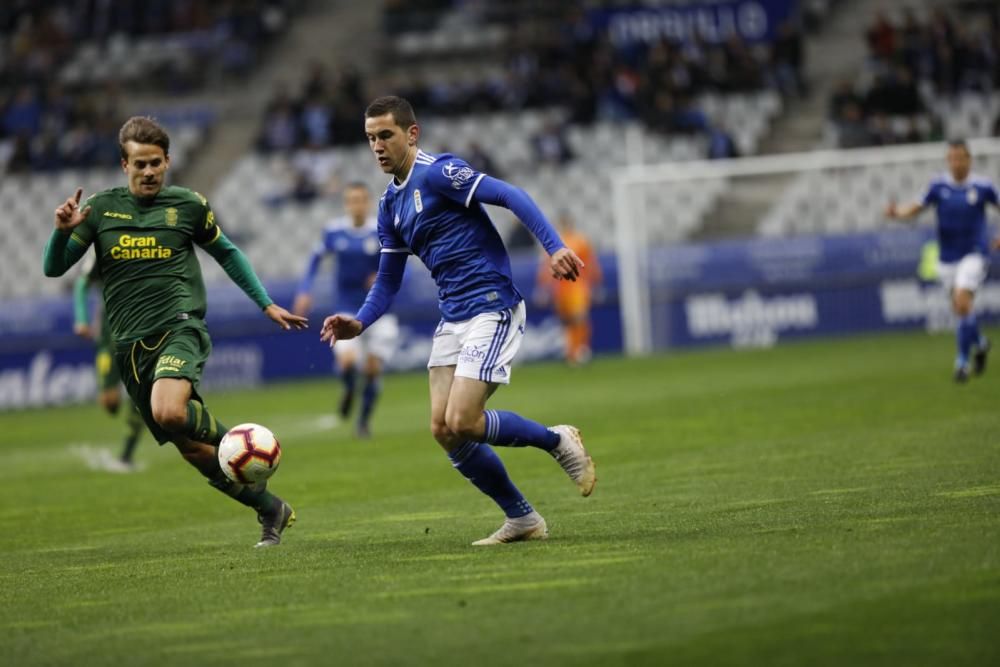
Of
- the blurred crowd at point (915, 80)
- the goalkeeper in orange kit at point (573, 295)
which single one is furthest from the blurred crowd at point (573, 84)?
the goalkeeper in orange kit at point (573, 295)

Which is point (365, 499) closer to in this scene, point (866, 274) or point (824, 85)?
point (866, 274)

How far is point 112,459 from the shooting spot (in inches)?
658

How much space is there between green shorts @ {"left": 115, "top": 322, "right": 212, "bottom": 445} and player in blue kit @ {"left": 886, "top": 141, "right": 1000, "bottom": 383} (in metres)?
10.0

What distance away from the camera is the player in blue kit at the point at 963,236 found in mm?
17375

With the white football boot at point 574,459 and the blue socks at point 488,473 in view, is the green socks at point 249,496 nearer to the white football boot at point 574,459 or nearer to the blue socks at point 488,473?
the blue socks at point 488,473

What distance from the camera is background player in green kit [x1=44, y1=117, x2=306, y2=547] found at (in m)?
9.05

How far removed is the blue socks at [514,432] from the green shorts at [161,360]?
178 cm

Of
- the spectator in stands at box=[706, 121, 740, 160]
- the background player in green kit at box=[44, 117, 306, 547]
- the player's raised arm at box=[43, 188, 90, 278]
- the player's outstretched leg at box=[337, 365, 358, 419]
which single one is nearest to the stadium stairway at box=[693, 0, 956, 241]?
the spectator in stands at box=[706, 121, 740, 160]

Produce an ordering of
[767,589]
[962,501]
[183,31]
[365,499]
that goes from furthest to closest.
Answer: [183,31]
[365,499]
[962,501]
[767,589]

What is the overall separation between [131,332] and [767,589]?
434 cm

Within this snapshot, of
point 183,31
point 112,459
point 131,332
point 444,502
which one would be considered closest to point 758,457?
point 444,502

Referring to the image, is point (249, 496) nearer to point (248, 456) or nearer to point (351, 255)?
point (248, 456)

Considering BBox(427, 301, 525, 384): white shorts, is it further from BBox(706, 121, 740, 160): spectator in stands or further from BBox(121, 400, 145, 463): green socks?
BBox(706, 121, 740, 160): spectator in stands

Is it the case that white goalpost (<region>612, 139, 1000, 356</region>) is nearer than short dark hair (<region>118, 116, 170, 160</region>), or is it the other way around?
short dark hair (<region>118, 116, 170, 160</region>)
